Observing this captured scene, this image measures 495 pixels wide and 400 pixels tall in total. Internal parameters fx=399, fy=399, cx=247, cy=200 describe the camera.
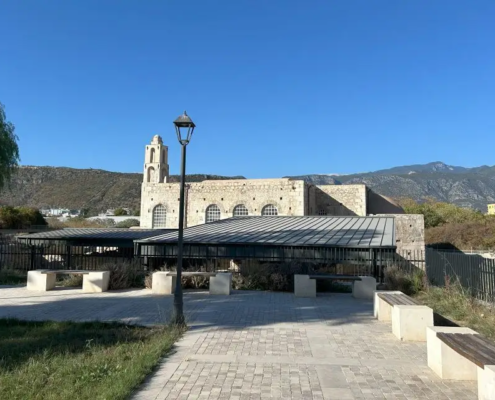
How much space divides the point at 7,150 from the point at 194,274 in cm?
1233

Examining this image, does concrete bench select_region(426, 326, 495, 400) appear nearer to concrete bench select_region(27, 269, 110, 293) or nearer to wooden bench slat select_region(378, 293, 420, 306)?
wooden bench slat select_region(378, 293, 420, 306)

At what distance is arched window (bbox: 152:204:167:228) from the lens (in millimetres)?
42188

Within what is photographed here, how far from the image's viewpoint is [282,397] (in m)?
4.00

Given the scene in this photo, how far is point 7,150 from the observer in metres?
17.9

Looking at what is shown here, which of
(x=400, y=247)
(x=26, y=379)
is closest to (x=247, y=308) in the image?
(x=26, y=379)

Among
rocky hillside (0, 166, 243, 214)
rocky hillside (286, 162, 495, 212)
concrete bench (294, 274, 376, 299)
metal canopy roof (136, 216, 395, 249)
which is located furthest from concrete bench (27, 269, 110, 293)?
rocky hillside (286, 162, 495, 212)

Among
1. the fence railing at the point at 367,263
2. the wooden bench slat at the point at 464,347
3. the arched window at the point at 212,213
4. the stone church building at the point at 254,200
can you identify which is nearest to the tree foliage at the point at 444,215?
the stone church building at the point at 254,200

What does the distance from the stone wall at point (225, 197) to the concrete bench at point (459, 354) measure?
3135 cm

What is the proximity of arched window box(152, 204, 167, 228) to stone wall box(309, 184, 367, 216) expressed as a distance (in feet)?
50.2

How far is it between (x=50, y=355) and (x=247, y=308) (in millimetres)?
4419

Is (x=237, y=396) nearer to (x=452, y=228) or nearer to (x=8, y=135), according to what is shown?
(x=8, y=135)

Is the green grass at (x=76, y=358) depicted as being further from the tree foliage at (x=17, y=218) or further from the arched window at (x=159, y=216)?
the tree foliage at (x=17, y=218)

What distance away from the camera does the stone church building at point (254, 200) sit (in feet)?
124

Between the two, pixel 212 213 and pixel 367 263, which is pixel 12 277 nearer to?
Answer: pixel 367 263
